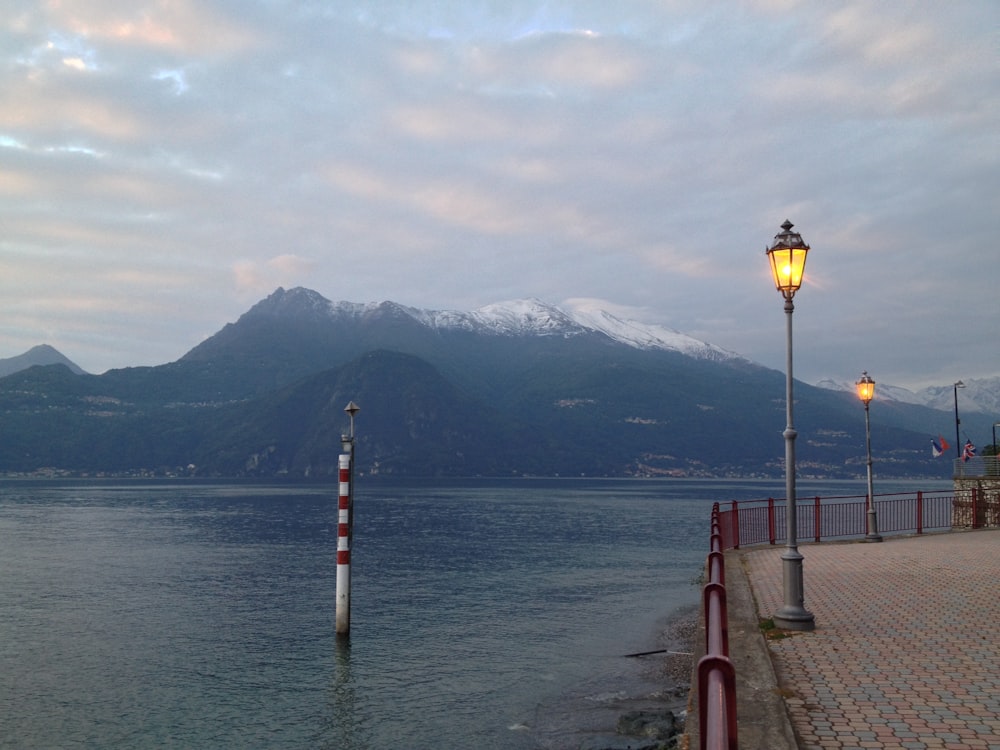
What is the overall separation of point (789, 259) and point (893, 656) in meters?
6.25

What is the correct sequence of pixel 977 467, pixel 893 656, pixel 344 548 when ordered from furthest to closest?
pixel 977 467, pixel 344 548, pixel 893 656

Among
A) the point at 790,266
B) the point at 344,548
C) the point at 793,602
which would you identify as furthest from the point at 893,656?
the point at 344,548

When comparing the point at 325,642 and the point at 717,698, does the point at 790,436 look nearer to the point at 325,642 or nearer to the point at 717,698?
the point at 717,698

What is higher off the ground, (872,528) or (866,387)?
(866,387)

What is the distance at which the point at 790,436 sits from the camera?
1248 cm

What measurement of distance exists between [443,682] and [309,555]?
91.5ft

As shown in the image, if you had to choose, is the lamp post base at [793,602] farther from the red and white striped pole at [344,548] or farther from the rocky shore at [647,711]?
the red and white striped pole at [344,548]

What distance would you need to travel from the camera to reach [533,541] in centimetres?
5066

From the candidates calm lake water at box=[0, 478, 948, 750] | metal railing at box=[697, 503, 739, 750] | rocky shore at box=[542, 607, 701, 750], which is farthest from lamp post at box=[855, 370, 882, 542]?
metal railing at box=[697, 503, 739, 750]

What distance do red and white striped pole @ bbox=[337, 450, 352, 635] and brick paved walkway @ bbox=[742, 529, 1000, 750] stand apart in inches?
405

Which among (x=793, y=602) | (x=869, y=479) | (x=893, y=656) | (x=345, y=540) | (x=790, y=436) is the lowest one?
(x=893, y=656)

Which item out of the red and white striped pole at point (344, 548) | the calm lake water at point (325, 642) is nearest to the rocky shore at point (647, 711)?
the calm lake water at point (325, 642)

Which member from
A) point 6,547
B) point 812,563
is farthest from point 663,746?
point 6,547

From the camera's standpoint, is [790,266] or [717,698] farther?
[790,266]
